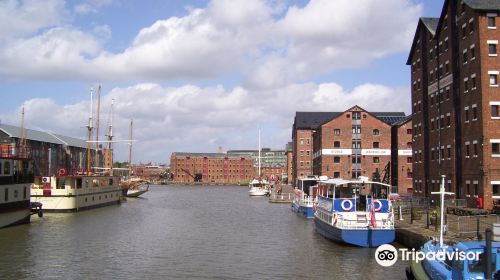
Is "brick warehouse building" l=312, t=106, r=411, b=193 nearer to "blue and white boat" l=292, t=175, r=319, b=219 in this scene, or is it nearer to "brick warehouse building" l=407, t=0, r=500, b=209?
"blue and white boat" l=292, t=175, r=319, b=219

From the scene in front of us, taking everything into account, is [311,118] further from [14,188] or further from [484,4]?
[14,188]

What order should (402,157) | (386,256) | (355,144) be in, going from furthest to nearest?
(355,144) → (402,157) → (386,256)

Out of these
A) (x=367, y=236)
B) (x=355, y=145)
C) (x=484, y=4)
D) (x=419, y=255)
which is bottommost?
(x=367, y=236)

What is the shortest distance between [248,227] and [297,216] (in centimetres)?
1401

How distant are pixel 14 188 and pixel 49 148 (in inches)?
4882

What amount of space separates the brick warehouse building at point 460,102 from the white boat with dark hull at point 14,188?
40.9 m

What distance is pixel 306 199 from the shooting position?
6194 cm

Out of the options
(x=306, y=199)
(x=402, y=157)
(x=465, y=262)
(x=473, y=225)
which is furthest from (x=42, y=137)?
(x=465, y=262)

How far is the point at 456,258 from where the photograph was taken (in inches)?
682

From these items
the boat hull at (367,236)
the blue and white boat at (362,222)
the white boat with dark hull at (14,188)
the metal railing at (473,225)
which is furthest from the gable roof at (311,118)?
the boat hull at (367,236)

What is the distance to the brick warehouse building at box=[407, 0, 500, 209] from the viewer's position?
4750 cm

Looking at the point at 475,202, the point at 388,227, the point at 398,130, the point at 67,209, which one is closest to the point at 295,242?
the point at 388,227

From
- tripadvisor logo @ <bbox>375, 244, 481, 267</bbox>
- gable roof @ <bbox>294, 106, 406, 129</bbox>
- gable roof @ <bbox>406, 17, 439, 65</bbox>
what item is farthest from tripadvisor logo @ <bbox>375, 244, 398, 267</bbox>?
gable roof @ <bbox>294, 106, 406, 129</bbox>

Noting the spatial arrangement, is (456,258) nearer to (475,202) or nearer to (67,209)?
(475,202)
